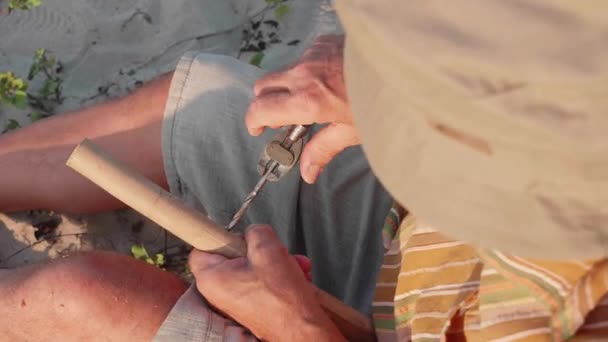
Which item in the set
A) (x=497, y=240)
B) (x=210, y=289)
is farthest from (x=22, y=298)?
(x=497, y=240)

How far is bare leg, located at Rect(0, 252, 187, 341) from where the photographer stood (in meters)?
1.23

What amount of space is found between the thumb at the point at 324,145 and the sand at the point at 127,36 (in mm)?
801

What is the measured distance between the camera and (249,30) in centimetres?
211

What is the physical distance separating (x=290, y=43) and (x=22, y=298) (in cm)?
107

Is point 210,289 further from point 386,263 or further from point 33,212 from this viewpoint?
point 33,212

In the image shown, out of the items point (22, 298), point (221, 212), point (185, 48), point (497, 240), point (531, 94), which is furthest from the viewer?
point (185, 48)

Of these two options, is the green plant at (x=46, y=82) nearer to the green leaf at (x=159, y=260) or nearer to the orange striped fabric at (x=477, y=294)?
the green leaf at (x=159, y=260)

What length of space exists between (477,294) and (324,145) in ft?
1.20

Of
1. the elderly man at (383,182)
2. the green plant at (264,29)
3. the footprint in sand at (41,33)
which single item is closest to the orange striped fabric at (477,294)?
the elderly man at (383,182)

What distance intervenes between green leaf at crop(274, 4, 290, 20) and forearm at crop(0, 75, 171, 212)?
23.5 inches

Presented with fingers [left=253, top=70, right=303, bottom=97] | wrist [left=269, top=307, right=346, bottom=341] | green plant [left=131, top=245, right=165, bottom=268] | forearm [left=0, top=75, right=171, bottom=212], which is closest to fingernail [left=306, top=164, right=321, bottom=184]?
fingers [left=253, top=70, right=303, bottom=97]

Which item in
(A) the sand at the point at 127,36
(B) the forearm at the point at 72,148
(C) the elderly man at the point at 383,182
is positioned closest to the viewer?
(C) the elderly man at the point at 383,182

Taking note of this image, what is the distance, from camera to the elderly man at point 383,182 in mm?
624

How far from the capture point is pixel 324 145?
1.24 meters
